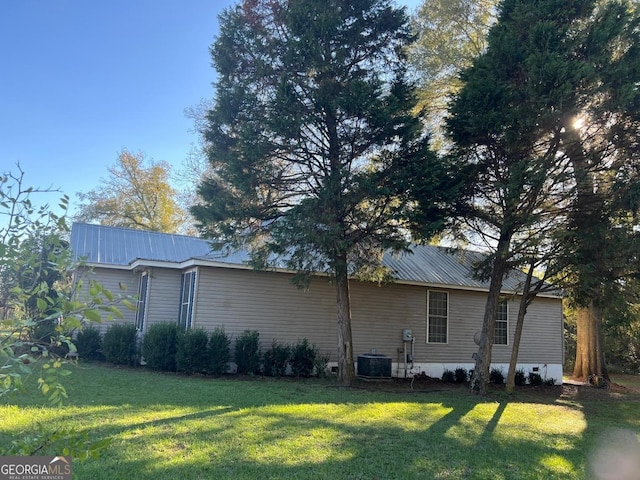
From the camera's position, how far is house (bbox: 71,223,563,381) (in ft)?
40.4

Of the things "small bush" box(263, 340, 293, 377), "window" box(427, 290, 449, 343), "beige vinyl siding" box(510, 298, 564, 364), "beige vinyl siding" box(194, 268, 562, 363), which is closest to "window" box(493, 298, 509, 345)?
"beige vinyl siding" box(194, 268, 562, 363)

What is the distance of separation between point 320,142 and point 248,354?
5334 millimetres

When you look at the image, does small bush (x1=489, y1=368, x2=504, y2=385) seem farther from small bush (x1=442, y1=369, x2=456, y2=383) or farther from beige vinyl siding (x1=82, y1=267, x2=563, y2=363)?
small bush (x1=442, y1=369, x2=456, y2=383)

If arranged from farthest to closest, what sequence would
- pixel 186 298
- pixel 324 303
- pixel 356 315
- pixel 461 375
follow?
pixel 461 375 < pixel 356 315 < pixel 324 303 < pixel 186 298

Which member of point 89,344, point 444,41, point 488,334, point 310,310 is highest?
point 444,41

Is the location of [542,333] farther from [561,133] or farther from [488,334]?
[561,133]

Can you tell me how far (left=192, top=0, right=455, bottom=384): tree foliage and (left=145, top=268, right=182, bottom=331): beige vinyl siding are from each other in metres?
2.81

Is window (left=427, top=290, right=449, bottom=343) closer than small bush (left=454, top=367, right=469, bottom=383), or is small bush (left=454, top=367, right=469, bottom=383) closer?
small bush (left=454, top=367, right=469, bottom=383)

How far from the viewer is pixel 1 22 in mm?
5422

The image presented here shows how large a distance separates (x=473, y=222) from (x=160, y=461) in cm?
872

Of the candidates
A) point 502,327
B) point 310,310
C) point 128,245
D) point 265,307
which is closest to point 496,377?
point 502,327

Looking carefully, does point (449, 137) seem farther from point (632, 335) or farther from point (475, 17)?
point (632, 335)

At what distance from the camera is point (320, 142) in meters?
11.0

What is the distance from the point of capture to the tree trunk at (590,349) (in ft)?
53.1
